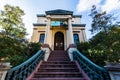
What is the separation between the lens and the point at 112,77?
3.40 metres

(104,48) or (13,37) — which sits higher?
(13,37)

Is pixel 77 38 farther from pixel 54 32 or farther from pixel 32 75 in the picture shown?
pixel 32 75

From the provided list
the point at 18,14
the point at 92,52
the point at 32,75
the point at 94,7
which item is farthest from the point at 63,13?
the point at 32,75

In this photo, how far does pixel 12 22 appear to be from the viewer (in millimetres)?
13914

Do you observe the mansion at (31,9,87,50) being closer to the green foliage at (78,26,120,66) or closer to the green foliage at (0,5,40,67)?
the green foliage at (0,5,40,67)

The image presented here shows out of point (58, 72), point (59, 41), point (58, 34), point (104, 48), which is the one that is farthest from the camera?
point (58, 34)

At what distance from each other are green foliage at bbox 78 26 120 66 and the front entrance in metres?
5.91

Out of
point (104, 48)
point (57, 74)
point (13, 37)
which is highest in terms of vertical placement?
point (13, 37)

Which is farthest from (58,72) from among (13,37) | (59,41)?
(59,41)

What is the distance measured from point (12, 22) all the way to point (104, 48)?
32.5 feet

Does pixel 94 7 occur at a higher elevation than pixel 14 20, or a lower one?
higher

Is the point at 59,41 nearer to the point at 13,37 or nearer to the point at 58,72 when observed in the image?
the point at 13,37

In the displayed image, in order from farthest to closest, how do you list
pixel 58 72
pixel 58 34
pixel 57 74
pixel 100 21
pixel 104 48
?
1. pixel 58 34
2. pixel 100 21
3. pixel 104 48
4. pixel 58 72
5. pixel 57 74

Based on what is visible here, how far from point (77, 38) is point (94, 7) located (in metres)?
5.33
